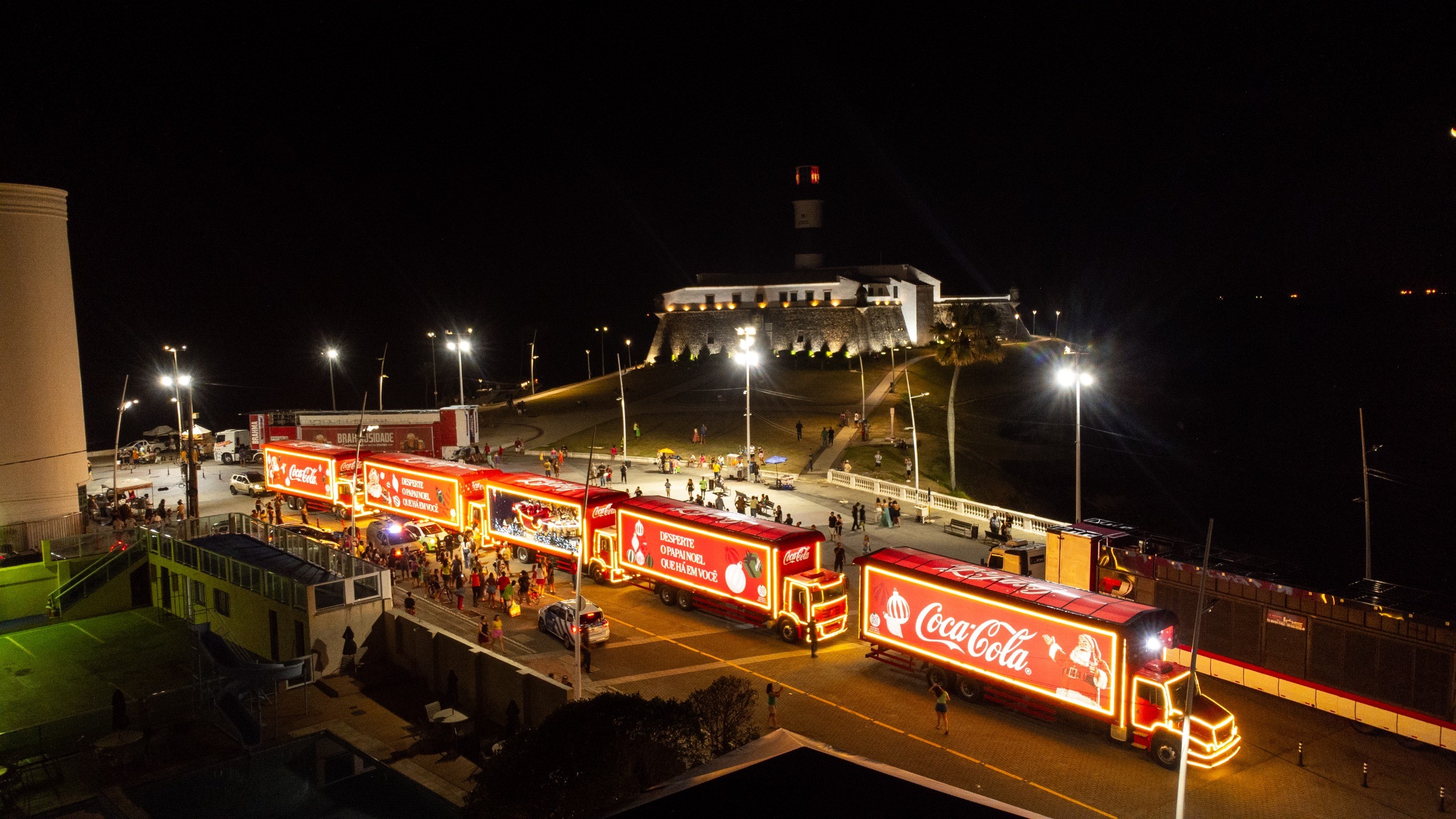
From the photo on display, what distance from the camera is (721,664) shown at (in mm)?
22328

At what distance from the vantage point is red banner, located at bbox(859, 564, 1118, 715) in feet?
57.3

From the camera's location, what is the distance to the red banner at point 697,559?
2416 centimetres

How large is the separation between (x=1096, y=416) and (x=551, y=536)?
69.0 meters

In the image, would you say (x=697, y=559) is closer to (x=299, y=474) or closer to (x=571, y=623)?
(x=571, y=623)

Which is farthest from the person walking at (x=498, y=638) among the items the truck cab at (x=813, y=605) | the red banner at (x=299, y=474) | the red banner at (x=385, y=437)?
the red banner at (x=385, y=437)

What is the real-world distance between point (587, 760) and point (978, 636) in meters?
11.1

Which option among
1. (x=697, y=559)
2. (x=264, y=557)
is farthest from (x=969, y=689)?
(x=264, y=557)

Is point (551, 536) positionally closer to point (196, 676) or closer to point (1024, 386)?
point (196, 676)

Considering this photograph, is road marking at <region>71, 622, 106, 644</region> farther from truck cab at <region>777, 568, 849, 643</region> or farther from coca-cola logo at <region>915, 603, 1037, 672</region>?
coca-cola logo at <region>915, 603, 1037, 672</region>

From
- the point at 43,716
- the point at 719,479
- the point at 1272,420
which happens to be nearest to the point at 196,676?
the point at 43,716

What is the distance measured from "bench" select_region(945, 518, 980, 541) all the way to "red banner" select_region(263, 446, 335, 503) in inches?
1144

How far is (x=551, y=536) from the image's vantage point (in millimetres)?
30219

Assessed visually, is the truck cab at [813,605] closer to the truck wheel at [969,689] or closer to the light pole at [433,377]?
the truck wheel at [969,689]

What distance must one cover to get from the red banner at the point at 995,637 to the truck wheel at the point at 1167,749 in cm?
96
